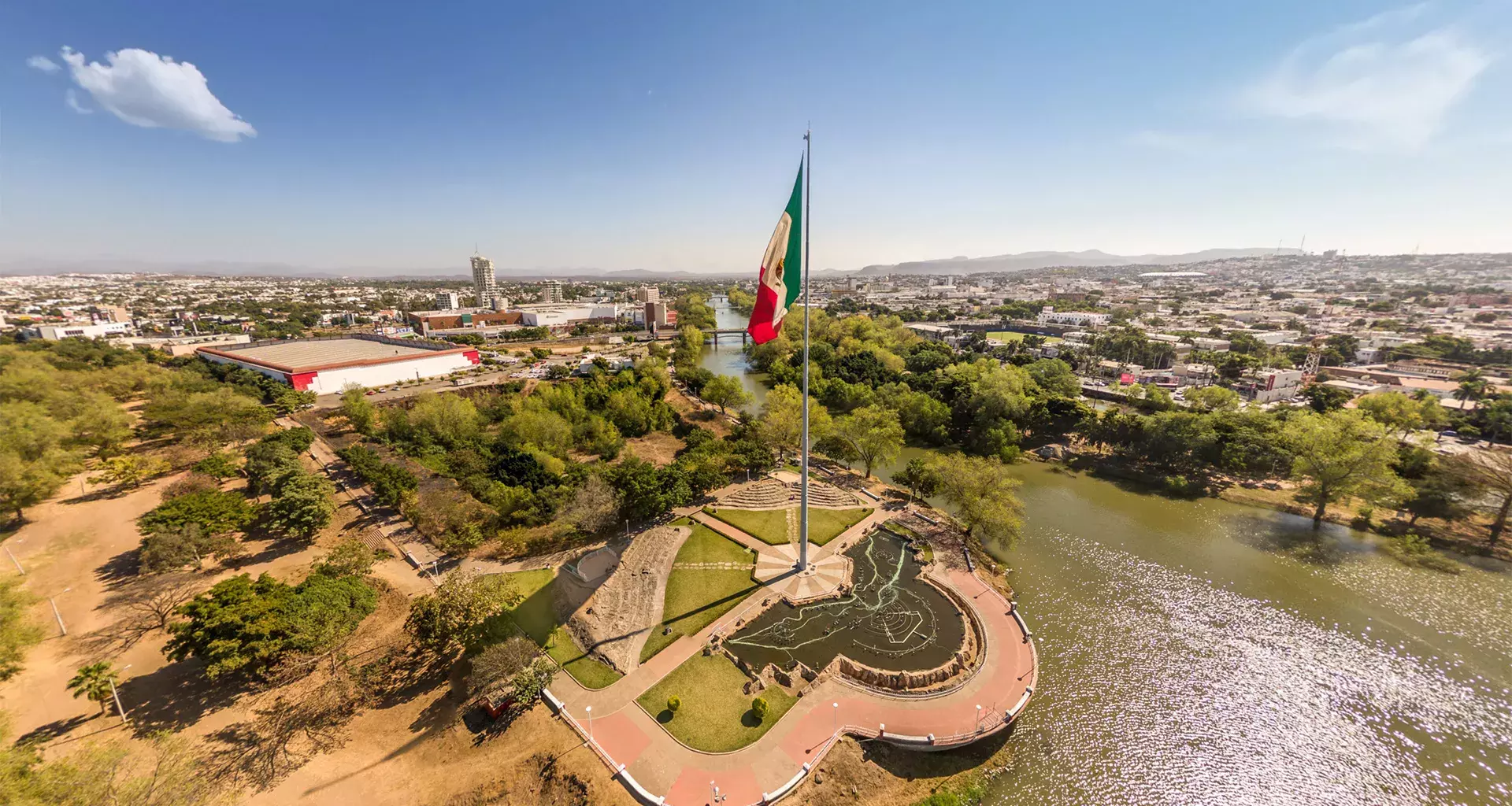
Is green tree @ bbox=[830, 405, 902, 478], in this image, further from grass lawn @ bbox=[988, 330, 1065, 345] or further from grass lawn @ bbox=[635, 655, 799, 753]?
grass lawn @ bbox=[988, 330, 1065, 345]

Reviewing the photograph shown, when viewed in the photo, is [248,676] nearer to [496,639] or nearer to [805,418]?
[496,639]

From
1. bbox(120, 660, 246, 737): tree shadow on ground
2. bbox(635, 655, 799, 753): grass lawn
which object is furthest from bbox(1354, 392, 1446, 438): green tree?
bbox(120, 660, 246, 737): tree shadow on ground

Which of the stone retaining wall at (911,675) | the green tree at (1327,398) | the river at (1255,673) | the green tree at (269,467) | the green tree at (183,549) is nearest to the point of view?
the river at (1255,673)

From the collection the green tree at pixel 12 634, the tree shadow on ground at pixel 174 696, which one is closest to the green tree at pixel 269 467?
the green tree at pixel 12 634

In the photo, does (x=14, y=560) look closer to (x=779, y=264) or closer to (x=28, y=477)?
(x=28, y=477)

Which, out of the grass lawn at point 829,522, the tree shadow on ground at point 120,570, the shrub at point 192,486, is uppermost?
the shrub at point 192,486

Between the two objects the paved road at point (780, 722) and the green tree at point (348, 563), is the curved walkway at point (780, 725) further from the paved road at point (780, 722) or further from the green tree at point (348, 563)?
the green tree at point (348, 563)

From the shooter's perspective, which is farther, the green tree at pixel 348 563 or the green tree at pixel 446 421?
the green tree at pixel 446 421
